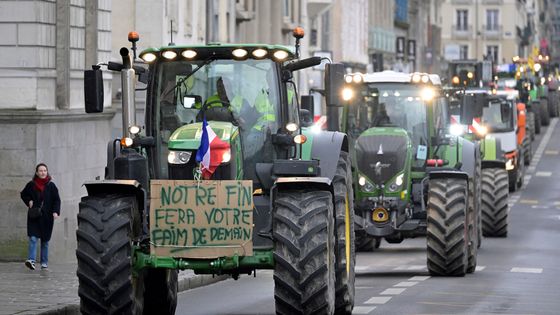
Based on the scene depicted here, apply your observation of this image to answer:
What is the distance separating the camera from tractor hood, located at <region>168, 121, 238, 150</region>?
16781 millimetres

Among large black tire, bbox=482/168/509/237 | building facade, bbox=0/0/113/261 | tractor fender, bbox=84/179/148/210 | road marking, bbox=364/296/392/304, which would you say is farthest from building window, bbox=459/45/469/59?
tractor fender, bbox=84/179/148/210

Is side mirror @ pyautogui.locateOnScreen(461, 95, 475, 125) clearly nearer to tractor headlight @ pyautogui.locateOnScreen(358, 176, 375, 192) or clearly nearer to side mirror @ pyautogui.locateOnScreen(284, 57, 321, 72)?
tractor headlight @ pyautogui.locateOnScreen(358, 176, 375, 192)

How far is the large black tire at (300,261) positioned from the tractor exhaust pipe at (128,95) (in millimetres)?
1945

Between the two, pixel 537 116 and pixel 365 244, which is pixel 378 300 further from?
pixel 537 116

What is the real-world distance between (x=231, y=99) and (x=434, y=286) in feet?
22.7

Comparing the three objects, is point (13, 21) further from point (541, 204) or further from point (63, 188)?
point (541, 204)

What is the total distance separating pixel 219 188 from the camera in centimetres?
1669

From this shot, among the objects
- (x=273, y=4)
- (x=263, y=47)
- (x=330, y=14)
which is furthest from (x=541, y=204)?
(x=263, y=47)

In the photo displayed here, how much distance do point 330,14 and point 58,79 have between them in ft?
166

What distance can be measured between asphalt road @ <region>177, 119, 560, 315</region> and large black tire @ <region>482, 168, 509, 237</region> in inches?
14.5

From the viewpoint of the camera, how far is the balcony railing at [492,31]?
549ft

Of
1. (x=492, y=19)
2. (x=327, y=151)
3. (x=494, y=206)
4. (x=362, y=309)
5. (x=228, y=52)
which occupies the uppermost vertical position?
(x=492, y=19)

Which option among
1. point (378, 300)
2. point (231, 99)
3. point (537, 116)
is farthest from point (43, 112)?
point (537, 116)

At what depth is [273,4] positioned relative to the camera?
60594 mm
